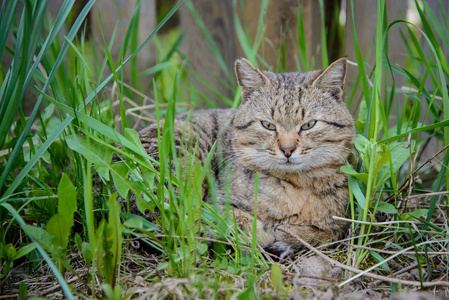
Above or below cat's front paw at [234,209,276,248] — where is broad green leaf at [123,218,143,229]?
above

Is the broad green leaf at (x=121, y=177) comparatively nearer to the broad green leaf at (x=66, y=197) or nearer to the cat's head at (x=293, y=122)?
the broad green leaf at (x=66, y=197)

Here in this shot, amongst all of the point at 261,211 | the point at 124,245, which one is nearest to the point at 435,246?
the point at 261,211

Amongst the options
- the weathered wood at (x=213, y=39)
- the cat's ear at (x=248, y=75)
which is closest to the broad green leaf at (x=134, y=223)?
the cat's ear at (x=248, y=75)

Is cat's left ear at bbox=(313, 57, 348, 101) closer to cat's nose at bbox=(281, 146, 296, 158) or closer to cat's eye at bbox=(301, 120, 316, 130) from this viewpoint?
cat's eye at bbox=(301, 120, 316, 130)

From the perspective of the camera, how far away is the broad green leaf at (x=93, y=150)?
1.77 m

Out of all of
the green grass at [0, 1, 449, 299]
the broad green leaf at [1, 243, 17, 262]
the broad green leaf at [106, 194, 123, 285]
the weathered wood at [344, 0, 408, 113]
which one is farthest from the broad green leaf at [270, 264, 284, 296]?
the weathered wood at [344, 0, 408, 113]

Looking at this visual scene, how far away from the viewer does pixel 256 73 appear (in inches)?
101

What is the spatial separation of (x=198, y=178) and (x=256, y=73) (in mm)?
1012

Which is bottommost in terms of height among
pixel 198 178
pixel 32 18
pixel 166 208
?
pixel 166 208

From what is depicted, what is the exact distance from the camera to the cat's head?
2.33m

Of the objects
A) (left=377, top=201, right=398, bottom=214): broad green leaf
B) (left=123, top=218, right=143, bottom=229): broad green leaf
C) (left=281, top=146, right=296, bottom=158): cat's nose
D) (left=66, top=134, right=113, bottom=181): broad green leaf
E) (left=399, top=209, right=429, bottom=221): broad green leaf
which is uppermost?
(left=66, top=134, right=113, bottom=181): broad green leaf

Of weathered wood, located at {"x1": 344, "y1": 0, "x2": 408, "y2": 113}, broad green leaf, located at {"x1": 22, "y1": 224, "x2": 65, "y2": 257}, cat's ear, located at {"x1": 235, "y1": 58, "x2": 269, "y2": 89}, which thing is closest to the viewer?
broad green leaf, located at {"x1": 22, "y1": 224, "x2": 65, "y2": 257}

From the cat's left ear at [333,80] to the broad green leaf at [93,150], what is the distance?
4.05ft

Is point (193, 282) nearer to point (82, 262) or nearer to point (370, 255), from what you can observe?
point (82, 262)
